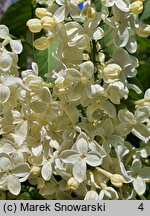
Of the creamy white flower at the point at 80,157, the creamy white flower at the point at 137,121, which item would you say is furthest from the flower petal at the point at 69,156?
the creamy white flower at the point at 137,121

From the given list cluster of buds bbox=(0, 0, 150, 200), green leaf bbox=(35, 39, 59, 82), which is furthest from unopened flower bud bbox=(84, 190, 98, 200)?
green leaf bbox=(35, 39, 59, 82)

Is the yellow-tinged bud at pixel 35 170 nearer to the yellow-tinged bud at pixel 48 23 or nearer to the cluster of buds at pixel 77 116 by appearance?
the cluster of buds at pixel 77 116

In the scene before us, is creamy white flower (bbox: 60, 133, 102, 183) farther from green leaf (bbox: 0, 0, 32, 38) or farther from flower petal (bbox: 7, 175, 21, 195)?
green leaf (bbox: 0, 0, 32, 38)

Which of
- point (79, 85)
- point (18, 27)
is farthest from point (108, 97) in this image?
point (18, 27)

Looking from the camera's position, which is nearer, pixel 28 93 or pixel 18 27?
pixel 28 93

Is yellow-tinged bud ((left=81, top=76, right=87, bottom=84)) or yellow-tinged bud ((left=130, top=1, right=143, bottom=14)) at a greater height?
yellow-tinged bud ((left=130, top=1, right=143, bottom=14))

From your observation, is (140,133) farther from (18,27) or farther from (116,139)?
(18,27)
